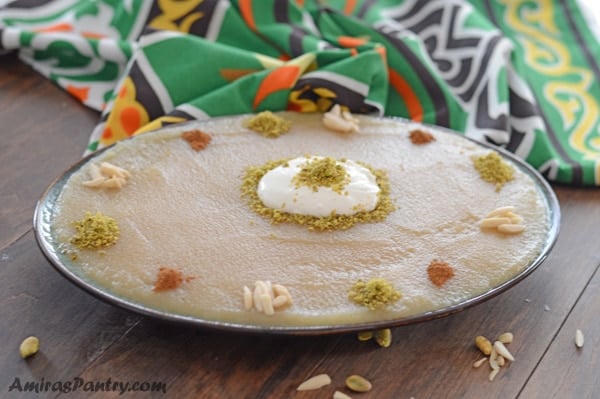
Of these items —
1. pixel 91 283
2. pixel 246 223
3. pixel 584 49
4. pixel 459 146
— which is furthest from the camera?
pixel 584 49

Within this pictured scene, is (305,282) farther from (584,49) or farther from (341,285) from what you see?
(584,49)

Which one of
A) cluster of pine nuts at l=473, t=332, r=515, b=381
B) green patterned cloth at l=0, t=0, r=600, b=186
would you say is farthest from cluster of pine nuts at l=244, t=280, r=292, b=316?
green patterned cloth at l=0, t=0, r=600, b=186

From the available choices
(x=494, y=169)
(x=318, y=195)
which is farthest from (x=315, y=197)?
(x=494, y=169)

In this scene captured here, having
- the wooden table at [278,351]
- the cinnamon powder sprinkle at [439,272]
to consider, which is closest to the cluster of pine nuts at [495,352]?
the wooden table at [278,351]

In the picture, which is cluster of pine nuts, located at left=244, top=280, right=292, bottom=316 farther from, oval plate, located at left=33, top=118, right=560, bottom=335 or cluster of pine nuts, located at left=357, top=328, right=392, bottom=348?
Answer: cluster of pine nuts, located at left=357, top=328, right=392, bottom=348

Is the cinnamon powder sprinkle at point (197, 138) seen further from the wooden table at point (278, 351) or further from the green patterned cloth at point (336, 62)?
the wooden table at point (278, 351)

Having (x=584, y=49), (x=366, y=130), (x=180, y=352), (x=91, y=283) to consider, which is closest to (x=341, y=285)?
(x=180, y=352)
